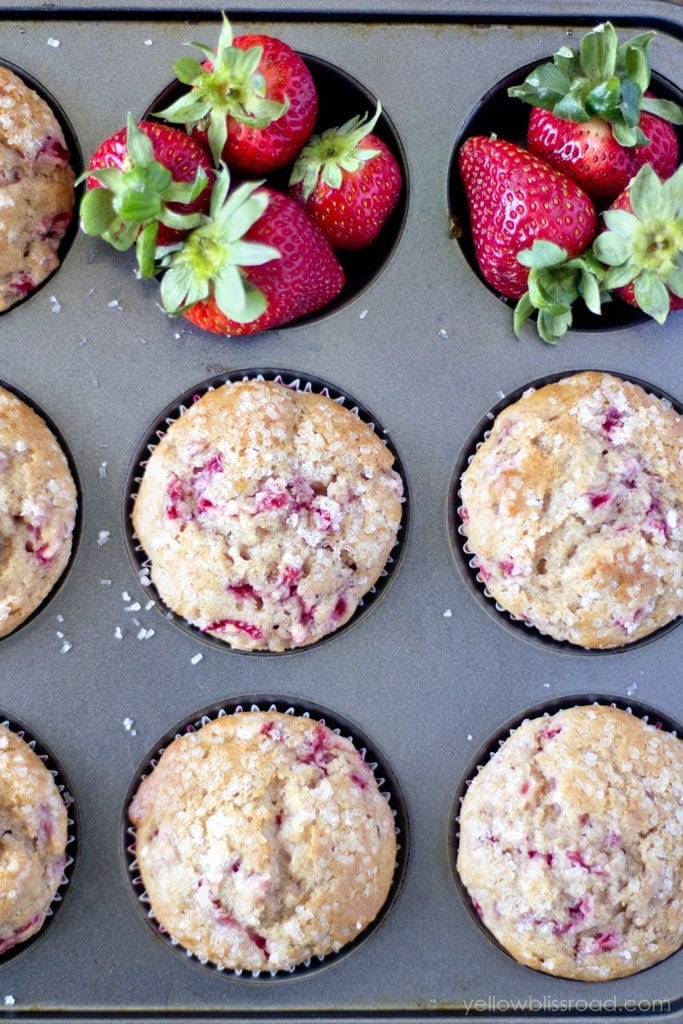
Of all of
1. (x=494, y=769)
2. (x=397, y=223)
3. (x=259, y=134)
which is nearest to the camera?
(x=259, y=134)

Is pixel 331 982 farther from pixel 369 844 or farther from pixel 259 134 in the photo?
pixel 259 134

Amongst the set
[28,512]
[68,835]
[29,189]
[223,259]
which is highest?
[223,259]

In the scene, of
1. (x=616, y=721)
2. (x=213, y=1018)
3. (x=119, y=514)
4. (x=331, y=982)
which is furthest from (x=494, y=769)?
(x=119, y=514)

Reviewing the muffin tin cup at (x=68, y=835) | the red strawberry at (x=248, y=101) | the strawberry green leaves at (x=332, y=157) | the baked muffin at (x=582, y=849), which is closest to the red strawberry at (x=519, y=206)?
the strawberry green leaves at (x=332, y=157)

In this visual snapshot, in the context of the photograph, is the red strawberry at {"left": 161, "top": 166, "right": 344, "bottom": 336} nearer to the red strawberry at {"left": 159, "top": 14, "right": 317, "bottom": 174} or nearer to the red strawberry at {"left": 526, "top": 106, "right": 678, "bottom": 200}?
the red strawberry at {"left": 159, "top": 14, "right": 317, "bottom": 174}

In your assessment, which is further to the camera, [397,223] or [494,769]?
[397,223]

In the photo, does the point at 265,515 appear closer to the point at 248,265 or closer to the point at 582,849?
the point at 248,265

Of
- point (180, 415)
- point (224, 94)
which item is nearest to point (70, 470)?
point (180, 415)
